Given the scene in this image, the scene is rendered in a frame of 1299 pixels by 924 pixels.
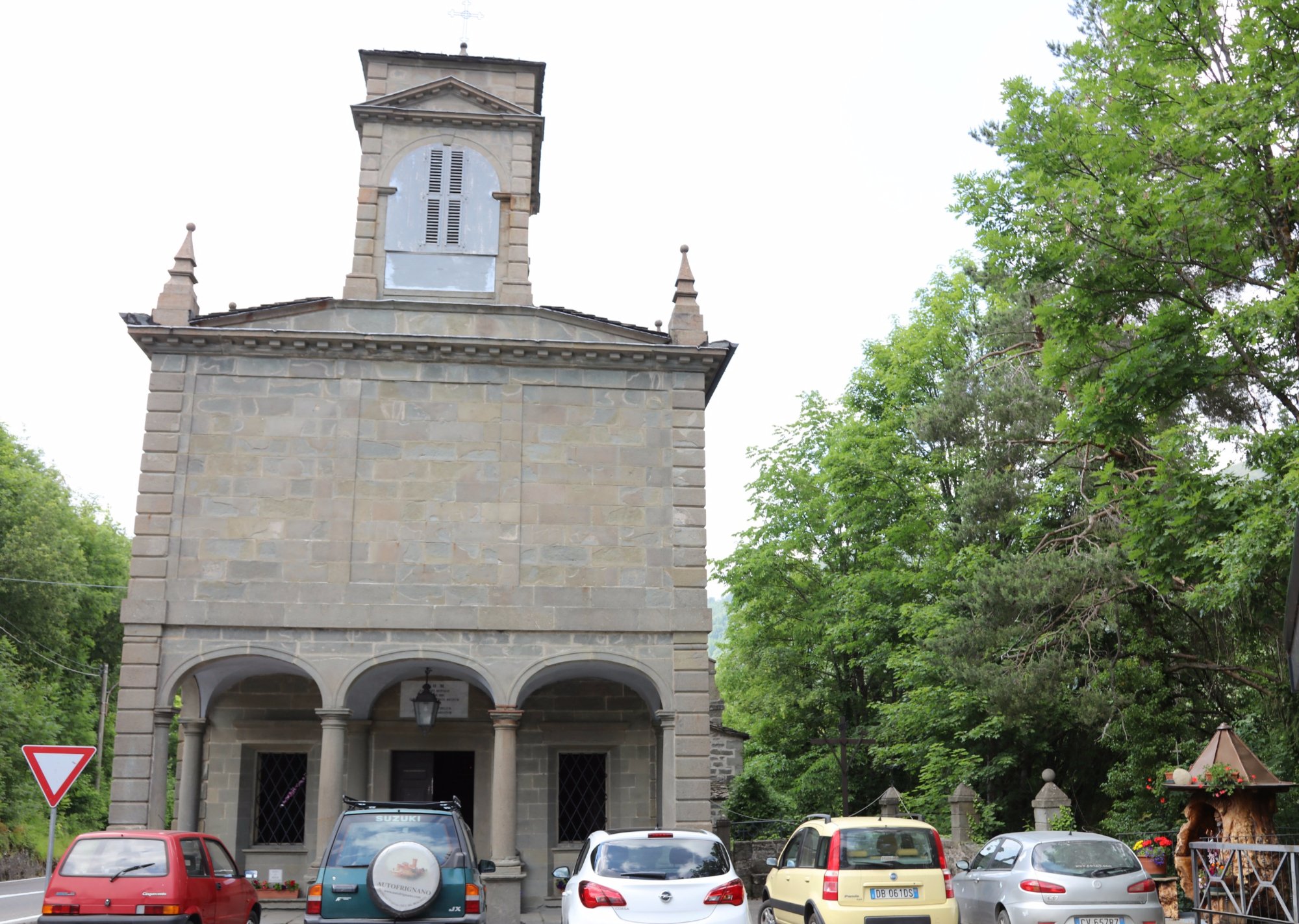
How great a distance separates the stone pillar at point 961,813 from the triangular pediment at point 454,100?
584 inches

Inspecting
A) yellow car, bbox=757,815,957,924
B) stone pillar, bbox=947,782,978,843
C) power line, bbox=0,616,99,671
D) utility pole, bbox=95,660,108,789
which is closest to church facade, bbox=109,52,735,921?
yellow car, bbox=757,815,957,924

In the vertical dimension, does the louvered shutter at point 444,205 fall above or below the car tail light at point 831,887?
above

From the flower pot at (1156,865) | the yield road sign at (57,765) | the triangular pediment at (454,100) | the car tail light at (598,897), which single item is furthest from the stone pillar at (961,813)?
the yield road sign at (57,765)

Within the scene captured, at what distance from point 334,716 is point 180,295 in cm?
709

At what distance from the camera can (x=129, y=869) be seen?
11.0m

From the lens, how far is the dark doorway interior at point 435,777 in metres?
18.9

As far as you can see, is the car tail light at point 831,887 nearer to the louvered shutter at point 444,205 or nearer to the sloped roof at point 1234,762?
the sloped roof at point 1234,762

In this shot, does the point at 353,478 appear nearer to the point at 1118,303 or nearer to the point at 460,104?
the point at 460,104

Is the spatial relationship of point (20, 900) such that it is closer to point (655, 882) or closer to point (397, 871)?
point (397, 871)

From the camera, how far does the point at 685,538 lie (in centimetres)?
1786

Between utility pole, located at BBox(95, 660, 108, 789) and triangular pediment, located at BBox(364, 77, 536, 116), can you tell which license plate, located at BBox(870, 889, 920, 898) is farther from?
utility pole, located at BBox(95, 660, 108, 789)

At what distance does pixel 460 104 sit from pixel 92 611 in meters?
34.2

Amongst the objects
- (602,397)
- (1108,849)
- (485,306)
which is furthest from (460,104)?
(1108,849)

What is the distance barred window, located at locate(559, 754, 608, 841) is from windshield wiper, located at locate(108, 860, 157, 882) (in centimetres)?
873
